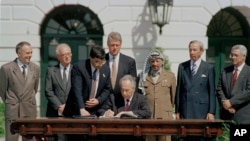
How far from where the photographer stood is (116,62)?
277 inches

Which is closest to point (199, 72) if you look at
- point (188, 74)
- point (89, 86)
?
point (188, 74)

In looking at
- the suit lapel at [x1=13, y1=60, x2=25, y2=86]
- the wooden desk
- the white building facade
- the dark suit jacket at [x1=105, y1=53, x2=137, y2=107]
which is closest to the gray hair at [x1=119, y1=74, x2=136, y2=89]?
the dark suit jacket at [x1=105, y1=53, x2=137, y2=107]

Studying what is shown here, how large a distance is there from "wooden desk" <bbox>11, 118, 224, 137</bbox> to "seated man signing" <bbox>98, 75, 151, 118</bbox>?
0.36 m

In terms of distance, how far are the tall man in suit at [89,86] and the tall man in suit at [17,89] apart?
1.16 metres

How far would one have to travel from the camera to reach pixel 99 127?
239 inches

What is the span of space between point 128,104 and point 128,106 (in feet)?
0.09

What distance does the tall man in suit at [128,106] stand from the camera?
6410 mm

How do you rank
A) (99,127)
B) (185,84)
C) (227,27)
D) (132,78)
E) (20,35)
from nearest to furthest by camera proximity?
(99,127) → (132,78) → (185,84) → (20,35) → (227,27)

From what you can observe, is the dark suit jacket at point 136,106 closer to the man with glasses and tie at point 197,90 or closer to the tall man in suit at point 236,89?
the man with glasses and tie at point 197,90

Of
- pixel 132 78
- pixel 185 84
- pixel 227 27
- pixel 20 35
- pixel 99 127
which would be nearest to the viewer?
pixel 99 127

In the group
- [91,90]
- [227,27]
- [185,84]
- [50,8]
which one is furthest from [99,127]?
[227,27]

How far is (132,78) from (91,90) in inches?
22.1

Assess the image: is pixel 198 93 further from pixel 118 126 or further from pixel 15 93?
pixel 15 93

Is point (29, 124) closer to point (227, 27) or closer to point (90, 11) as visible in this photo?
point (90, 11)
